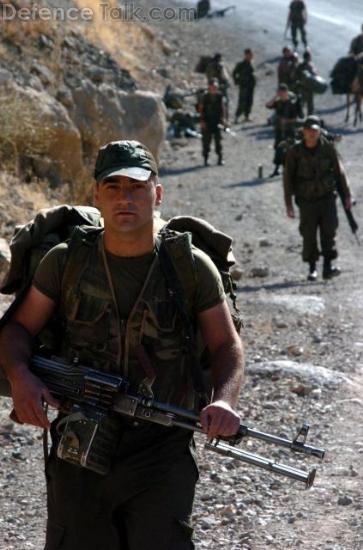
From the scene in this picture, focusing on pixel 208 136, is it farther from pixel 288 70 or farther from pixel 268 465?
pixel 268 465

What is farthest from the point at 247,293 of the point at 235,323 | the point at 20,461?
the point at 235,323

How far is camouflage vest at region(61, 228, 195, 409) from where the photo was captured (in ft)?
13.0

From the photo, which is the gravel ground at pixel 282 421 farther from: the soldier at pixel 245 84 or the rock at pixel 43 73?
the soldier at pixel 245 84

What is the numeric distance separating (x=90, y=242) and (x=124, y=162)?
0.26 m

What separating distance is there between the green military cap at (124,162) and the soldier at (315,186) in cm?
780

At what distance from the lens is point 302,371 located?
8203 mm

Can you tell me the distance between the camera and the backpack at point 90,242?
12.9ft

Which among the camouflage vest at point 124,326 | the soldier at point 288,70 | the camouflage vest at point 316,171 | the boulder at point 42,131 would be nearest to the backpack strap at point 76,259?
the camouflage vest at point 124,326

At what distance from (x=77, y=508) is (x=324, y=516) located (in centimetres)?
218

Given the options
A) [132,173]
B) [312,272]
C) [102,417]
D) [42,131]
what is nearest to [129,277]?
[132,173]

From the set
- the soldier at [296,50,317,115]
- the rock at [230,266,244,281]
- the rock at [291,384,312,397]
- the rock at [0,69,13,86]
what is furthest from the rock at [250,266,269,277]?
the soldier at [296,50,317,115]

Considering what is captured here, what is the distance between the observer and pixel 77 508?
12.8 ft

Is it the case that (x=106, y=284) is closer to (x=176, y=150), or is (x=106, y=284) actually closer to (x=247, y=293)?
(x=247, y=293)

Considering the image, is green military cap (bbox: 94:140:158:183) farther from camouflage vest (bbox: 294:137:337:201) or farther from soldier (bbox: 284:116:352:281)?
camouflage vest (bbox: 294:137:337:201)
